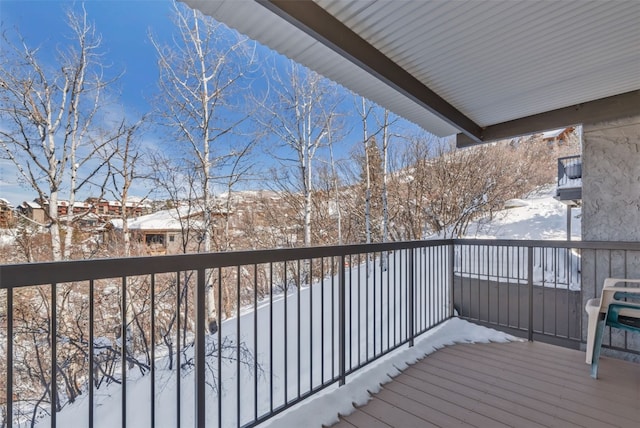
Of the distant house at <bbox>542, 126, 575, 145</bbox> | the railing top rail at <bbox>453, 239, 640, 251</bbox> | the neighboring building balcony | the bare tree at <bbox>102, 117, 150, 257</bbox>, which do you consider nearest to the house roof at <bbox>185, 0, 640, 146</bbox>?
the railing top rail at <bbox>453, 239, 640, 251</bbox>

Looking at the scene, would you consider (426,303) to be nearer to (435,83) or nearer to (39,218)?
(435,83)

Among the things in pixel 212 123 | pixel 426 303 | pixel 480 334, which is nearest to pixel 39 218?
pixel 212 123

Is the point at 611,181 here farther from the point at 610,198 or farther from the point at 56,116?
the point at 56,116

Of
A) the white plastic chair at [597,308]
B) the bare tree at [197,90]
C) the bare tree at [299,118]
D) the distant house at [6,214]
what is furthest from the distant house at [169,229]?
the white plastic chair at [597,308]

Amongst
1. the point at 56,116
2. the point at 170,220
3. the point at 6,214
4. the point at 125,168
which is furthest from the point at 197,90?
the point at 6,214

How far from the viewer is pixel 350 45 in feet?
6.46

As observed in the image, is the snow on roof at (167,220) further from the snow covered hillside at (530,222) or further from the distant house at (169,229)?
the snow covered hillside at (530,222)

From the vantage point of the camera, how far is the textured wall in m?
3.04

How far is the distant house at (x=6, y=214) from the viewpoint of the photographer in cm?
524

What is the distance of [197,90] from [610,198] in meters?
7.89

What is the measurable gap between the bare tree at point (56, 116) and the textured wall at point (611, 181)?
8.12 m

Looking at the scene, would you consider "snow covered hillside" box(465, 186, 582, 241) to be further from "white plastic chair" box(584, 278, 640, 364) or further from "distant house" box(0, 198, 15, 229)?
"distant house" box(0, 198, 15, 229)

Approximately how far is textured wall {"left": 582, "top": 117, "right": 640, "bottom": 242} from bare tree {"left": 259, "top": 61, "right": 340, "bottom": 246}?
6565mm

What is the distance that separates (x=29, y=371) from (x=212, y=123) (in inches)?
224
